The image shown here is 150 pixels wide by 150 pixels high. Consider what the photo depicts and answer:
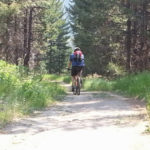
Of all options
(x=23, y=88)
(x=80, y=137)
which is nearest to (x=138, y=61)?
(x=23, y=88)

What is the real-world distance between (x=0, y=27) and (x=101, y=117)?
41.9ft

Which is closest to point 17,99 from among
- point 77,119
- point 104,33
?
point 77,119

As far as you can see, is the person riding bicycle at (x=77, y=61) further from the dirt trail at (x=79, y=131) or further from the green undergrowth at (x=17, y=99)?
the dirt trail at (x=79, y=131)

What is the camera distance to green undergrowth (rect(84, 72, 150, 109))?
12323 mm

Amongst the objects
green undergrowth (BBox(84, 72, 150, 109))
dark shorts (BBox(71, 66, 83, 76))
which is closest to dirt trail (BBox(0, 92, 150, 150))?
green undergrowth (BBox(84, 72, 150, 109))

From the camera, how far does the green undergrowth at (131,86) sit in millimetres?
12323

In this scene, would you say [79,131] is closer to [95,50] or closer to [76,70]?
[76,70]

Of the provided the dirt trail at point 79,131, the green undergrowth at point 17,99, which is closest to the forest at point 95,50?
the green undergrowth at point 17,99

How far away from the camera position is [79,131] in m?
6.25

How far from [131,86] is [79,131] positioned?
877 centimetres

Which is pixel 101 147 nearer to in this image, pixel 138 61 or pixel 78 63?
pixel 78 63

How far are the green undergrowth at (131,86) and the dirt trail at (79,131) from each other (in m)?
1.25

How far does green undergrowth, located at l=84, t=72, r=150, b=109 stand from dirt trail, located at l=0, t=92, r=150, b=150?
1.25 meters

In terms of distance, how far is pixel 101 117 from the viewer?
7875 millimetres
